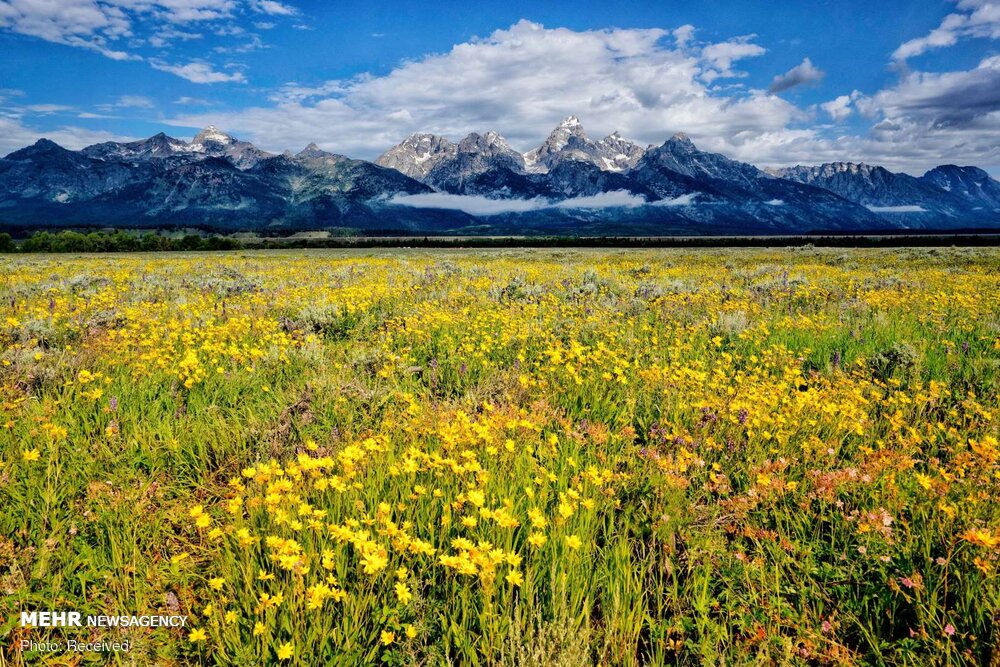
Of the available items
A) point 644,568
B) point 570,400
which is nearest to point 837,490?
point 644,568

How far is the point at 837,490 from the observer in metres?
3.82

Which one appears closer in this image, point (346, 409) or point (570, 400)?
point (346, 409)

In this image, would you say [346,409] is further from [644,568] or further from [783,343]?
[783,343]

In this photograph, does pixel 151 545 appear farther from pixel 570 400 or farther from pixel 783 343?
pixel 783 343

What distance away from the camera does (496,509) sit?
3.29 m

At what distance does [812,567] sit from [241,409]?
5080mm

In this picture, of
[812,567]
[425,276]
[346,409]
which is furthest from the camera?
[425,276]

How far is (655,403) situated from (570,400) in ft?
3.01

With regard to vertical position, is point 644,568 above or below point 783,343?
below

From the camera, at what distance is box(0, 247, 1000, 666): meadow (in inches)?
103

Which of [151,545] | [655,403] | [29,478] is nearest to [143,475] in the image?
[29,478]

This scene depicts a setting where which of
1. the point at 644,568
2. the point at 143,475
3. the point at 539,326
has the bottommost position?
the point at 644,568

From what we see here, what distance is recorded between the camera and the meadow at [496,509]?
8.57ft

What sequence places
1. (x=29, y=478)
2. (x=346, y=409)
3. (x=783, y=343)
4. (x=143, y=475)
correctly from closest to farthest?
(x=29, y=478) < (x=143, y=475) < (x=346, y=409) < (x=783, y=343)
